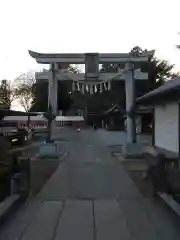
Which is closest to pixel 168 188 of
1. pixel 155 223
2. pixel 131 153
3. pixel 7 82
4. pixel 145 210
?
pixel 145 210

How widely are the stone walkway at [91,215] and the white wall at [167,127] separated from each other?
10.8m

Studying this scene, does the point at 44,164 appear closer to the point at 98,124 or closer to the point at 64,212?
the point at 64,212

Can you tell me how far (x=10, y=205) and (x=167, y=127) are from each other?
62.4ft

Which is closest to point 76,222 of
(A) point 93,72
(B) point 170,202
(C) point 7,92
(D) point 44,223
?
(D) point 44,223

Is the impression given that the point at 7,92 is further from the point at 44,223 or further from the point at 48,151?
the point at 44,223

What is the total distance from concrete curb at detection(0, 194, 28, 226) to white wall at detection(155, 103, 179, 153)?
14.6 meters

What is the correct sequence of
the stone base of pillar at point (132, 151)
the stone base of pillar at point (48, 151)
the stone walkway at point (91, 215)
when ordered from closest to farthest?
the stone walkway at point (91, 215) → the stone base of pillar at point (132, 151) → the stone base of pillar at point (48, 151)

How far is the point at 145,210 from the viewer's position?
31.6 ft

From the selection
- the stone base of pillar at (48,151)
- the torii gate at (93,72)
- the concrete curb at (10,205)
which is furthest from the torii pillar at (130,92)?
the concrete curb at (10,205)

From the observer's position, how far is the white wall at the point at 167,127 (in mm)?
24280

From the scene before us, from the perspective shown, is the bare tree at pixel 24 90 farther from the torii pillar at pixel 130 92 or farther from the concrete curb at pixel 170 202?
the concrete curb at pixel 170 202

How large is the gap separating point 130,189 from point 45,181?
3.10m

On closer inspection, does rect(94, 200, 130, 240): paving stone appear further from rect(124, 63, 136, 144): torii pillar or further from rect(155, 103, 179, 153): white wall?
rect(124, 63, 136, 144): torii pillar

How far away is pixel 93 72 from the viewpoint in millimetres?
29812
